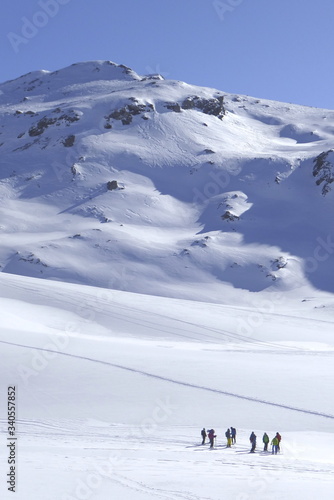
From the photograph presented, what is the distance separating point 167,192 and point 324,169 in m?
26.9

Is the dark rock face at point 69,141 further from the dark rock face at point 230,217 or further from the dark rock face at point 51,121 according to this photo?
the dark rock face at point 230,217

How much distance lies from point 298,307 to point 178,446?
151ft

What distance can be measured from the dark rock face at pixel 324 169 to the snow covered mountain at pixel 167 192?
0.74ft

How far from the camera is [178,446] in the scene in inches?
816

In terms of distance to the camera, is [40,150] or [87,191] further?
[40,150]

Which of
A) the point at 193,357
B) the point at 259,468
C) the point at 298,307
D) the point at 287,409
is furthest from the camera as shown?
the point at 298,307

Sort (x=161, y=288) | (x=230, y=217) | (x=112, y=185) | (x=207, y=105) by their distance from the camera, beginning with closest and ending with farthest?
(x=161, y=288) → (x=230, y=217) → (x=112, y=185) → (x=207, y=105)

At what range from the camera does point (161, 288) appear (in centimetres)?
6906

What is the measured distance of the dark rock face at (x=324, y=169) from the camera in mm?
91812

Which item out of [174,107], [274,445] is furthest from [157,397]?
[174,107]

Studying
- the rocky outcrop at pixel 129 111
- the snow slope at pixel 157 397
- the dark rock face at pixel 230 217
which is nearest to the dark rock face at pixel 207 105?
the rocky outcrop at pixel 129 111

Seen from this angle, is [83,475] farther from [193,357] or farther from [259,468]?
[193,357]

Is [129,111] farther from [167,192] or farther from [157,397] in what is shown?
[157,397]

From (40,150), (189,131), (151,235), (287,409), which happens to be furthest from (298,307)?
(40,150)
